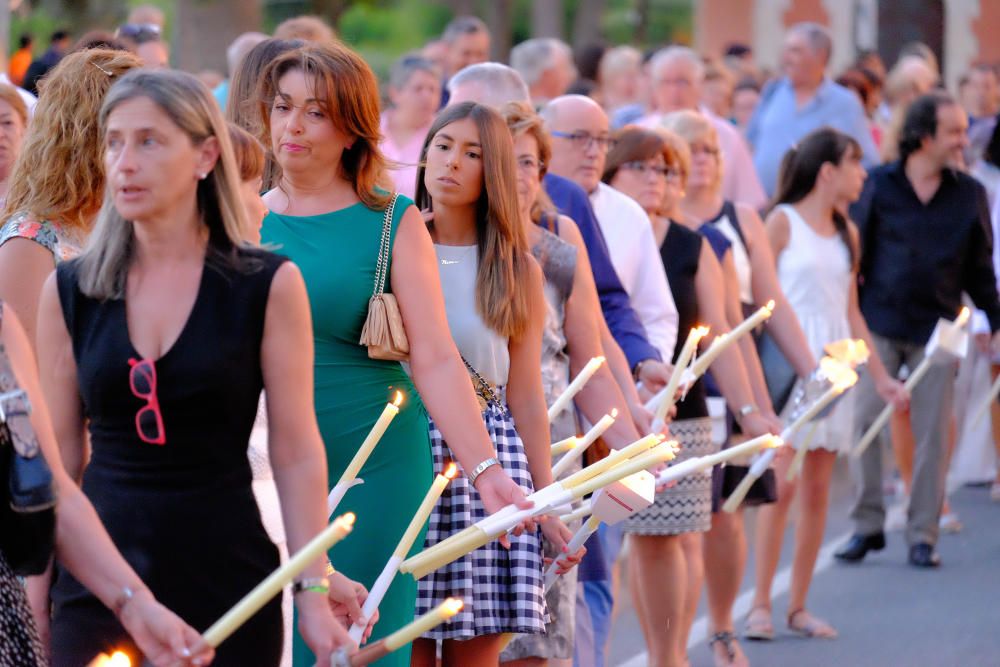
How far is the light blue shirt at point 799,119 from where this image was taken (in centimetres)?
1240

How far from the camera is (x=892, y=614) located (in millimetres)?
8320

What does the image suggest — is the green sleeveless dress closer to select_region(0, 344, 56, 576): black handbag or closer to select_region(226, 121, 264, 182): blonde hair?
select_region(226, 121, 264, 182): blonde hair

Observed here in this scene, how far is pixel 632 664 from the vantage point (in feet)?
23.6

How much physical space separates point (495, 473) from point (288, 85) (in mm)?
1068

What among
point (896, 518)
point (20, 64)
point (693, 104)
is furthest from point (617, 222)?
point (20, 64)

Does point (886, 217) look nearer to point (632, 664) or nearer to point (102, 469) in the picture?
point (632, 664)

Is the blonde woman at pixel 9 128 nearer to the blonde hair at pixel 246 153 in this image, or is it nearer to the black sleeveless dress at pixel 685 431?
the blonde hair at pixel 246 153

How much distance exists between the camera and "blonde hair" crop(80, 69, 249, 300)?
10.8 ft

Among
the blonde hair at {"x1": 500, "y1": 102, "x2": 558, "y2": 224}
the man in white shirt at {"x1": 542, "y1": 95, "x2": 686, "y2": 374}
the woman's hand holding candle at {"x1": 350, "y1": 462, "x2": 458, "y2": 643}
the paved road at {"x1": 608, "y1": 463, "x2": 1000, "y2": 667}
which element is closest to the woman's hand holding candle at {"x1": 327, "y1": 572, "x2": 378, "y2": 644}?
the woman's hand holding candle at {"x1": 350, "y1": 462, "x2": 458, "y2": 643}

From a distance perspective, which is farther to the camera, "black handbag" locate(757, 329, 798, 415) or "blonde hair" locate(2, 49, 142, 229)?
"black handbag" locate(757, 329, 798, 415)

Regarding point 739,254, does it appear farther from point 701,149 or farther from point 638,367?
point 638,367

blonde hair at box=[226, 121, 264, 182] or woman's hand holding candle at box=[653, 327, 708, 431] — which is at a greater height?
blonde hair at box=[226, 121, 264, 182]

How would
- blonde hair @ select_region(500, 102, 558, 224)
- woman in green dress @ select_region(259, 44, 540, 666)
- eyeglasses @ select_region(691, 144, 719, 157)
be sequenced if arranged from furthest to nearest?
eyeglasses @ select_region(691, 144, 719, 157)
blonde hair @ select_region(500, 102, 558, 224)
woman in green dress @ select_region(259, 44, 540, 666)

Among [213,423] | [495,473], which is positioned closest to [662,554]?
[495,473]
